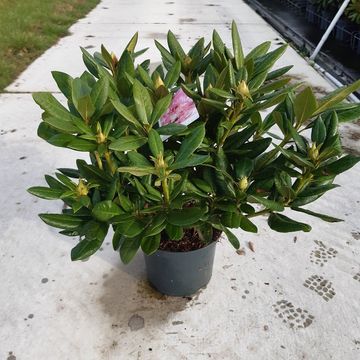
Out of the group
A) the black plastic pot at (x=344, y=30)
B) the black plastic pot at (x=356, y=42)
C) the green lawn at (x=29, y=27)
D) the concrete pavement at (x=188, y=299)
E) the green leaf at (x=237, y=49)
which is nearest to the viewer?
the green leaf at (x=237, y=49)

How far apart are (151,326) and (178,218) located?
2.07ft

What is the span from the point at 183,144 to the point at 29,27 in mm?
4526

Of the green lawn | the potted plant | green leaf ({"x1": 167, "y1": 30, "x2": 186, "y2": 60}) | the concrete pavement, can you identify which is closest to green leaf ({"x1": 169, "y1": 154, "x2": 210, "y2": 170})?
the potted plant

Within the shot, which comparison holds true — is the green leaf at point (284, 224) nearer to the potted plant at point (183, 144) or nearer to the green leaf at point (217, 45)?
the potted plant at point (183, 144)

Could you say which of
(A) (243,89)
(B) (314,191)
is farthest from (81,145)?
(B) (314,191)

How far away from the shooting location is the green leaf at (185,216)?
1.02 m

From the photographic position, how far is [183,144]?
98 centimetres

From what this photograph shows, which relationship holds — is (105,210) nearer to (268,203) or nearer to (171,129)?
(171,129)

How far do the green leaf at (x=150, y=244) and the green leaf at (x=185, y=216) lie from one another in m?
0.10

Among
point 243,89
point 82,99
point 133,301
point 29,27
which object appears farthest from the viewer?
point 29,27

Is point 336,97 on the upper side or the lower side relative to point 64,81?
upper

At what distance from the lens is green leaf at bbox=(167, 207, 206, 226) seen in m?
1.02

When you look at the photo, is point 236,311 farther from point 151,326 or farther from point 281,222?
point 281,222

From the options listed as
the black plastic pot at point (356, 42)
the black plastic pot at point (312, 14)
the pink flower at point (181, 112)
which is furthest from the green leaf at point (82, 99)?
the black plastic pot at point (312, 14)
